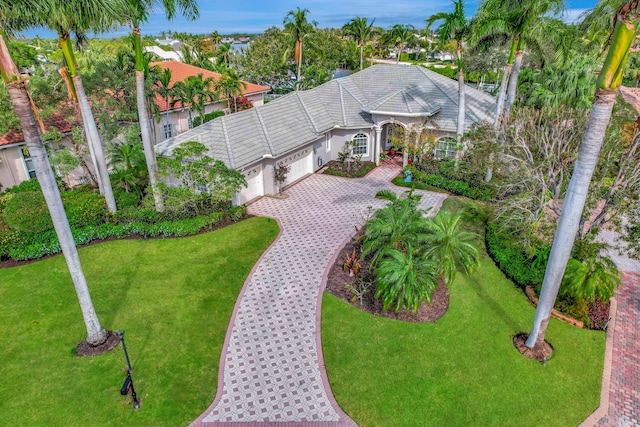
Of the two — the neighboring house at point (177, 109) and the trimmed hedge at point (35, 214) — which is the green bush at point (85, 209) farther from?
the neighboring house at point (177, 109)

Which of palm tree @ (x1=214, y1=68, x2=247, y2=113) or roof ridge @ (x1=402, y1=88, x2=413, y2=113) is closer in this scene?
roof ridge @ (x1=402, y1=88, x2=413, y2=113)

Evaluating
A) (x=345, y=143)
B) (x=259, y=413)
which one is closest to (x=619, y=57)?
(x=259, y=413)

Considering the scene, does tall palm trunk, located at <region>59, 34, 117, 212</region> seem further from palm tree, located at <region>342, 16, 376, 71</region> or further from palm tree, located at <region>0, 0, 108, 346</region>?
palm tree, located at <region>342, 16, 376, 71</region>

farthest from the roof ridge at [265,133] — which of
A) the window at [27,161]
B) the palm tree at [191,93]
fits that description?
the window at [27,161]

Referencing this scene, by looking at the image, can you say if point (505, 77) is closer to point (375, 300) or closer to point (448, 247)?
point (448, 247)

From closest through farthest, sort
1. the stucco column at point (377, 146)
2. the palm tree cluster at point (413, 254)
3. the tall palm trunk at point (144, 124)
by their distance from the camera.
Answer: the palm tree cluster at point (413, 254) → the tall palm trunk at point (144, 124) → the stucco column at point (377, 146)

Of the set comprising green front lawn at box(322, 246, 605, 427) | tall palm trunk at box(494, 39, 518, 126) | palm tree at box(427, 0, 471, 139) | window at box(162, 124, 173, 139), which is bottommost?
green front lawn at box(322, 246, 605, 427)

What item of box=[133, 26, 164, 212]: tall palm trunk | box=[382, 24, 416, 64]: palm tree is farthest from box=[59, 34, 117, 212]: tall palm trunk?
box=[382, 24, 416, 64]: palm tree
